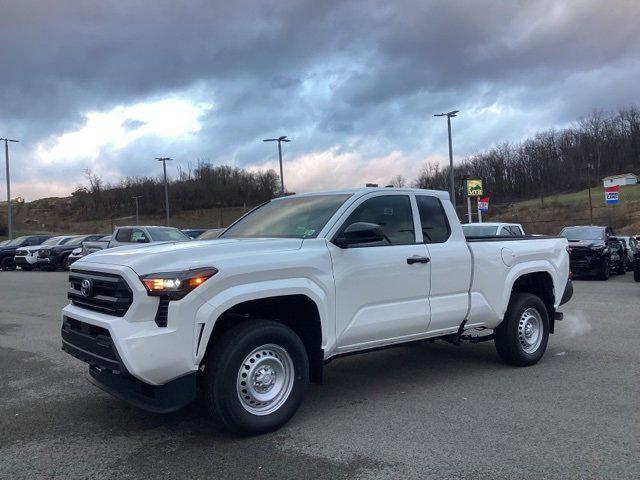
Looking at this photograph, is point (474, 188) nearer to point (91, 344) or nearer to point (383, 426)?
point (383, 426)

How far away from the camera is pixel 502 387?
5.82 metres

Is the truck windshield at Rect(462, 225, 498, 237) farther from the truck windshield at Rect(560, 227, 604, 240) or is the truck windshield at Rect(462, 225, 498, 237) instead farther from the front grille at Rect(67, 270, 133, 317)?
the front grille at Rect(67, 270, 133, 317)

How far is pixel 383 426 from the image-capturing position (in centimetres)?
475

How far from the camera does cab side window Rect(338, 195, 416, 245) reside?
18.0 feet

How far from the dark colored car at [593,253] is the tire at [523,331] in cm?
1162

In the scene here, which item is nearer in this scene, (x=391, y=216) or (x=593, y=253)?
(x=391, y=216)

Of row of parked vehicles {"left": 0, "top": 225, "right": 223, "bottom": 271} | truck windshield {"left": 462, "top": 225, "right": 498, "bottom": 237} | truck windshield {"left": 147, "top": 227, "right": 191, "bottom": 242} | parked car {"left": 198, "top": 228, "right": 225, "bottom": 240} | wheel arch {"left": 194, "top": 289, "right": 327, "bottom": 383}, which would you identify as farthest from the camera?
Answer: row of parked vehicles {"left": 0, "top": 225, "right": 223, "bottom": 271}

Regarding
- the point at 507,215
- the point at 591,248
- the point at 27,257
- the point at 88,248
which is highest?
the point at 507,215

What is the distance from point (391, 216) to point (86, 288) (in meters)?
2.81

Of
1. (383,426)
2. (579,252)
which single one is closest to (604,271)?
(579,252)

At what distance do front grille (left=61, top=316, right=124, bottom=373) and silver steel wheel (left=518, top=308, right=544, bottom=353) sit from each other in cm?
446

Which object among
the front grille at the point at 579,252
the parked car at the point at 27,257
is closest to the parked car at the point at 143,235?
the parked car at the point at 27,257

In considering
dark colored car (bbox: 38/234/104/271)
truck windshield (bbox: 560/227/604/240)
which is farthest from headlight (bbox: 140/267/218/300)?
dark colored car (bbox: 38/234/104/271)

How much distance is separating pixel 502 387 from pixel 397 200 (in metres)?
2.14
